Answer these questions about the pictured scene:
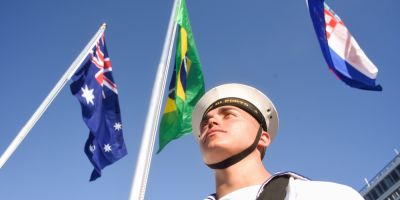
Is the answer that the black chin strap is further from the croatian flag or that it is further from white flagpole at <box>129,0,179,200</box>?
the croatian flag

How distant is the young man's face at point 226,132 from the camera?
77.0 inches

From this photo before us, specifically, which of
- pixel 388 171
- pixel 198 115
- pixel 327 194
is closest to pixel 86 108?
pixel 198 115

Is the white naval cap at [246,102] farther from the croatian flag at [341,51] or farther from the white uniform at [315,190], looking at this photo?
the croatian flag at [341,51]

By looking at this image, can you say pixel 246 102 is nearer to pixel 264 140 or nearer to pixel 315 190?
pixel 264 140

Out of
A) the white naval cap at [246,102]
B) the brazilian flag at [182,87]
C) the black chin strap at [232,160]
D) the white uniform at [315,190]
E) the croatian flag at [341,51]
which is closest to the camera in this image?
the white uniform at [315,190]

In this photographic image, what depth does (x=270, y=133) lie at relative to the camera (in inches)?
98.1

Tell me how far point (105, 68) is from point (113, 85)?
474 millimetres

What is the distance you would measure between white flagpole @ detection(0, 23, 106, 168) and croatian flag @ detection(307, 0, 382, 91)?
17.1 feet

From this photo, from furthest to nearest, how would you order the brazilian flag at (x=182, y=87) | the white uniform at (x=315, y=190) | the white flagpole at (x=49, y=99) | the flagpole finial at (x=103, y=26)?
the flagpole finial at (x=103, y=26), the brazilian flag at (x=182, y=87), the white flagpole at (x=49, y=99), the white uniform at (x=315, y=190)

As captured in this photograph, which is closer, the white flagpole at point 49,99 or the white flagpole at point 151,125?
the white flagpole at point 151,125


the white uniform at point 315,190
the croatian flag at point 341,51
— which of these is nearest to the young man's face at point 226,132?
the white uniform at point 315,190

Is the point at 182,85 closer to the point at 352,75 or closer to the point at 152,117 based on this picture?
the point at 152,117

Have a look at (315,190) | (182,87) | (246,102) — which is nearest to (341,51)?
(182,87)

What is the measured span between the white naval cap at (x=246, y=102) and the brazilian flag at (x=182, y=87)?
359cm
